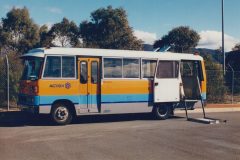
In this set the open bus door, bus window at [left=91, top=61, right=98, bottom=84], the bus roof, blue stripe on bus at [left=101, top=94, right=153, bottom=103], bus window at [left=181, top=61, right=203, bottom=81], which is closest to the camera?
the bus roof

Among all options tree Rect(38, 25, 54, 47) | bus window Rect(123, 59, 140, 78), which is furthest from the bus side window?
tree Rect(38, 25, 54, 47)

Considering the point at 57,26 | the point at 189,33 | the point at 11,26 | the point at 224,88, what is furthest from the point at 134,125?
the point at 189,33

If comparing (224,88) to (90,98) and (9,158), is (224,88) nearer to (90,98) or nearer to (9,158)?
(90,98)

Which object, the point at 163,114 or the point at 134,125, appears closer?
the point at 134,125

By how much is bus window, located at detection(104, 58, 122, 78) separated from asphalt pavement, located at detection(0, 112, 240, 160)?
1.84 metres

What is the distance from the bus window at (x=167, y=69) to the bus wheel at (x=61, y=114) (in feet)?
13.3

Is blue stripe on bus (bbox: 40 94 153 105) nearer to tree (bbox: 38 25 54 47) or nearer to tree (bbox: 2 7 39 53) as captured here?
tree (bbox: 2 7 39 53)

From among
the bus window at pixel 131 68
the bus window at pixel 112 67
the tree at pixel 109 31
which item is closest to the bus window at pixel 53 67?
the bus window at pixel 112 67

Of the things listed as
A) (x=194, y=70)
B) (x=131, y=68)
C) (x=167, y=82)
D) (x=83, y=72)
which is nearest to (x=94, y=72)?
(x=83, y=72)

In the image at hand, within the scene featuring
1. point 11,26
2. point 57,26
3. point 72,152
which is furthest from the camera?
point 57,26

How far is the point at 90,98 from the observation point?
14.0 m

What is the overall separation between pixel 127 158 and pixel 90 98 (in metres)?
5.70

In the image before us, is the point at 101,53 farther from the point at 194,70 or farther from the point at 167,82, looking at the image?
the point at 194,70

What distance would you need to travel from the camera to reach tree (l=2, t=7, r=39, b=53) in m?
44.7
